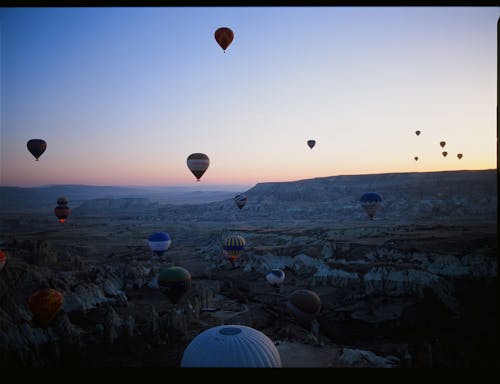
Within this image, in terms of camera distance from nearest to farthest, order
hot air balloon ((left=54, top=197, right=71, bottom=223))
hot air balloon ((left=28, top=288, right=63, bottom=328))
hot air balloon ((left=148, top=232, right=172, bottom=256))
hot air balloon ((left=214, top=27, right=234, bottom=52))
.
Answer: hot air balloon ((left=28, top=288, right=63, bottom=328)), hot air balloon ((left=214, top=27, right=234, bottom=52)), hot air balloon ((left=148, top=232, right=172, bottom=256)), hot air balloon ((left=54, top=197, right=71, bottom=223))

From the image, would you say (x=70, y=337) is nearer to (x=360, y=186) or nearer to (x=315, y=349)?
(x=315, y=349)

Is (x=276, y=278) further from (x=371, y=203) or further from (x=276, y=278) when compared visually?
(x=371, y=203)

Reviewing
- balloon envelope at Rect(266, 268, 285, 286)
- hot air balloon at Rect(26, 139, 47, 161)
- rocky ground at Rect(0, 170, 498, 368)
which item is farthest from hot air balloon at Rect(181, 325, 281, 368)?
hot air balloon at Rect(26, 139, 47, 161)

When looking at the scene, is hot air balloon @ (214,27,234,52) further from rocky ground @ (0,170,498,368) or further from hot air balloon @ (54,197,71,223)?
hot air balloon @ (54,197,71,223)

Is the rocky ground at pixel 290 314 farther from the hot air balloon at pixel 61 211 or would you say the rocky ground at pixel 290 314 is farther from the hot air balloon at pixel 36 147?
the hot air balloon at pixel 36 147

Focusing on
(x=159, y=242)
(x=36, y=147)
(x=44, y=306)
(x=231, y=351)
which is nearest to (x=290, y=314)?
(x=159, y=242)
